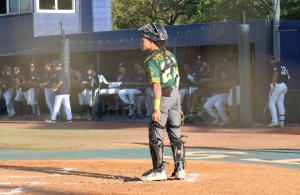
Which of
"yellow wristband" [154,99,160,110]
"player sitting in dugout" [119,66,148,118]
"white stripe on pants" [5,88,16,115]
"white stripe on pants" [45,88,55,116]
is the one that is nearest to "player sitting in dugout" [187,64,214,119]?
"player sitting in dugout" [119,66,148,118]

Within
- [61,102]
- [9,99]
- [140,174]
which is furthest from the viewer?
[9,99]

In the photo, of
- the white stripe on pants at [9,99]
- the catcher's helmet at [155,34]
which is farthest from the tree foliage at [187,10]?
the catcher's helmet at [155,34]

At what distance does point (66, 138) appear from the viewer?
943 cm

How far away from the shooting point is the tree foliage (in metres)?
31.0

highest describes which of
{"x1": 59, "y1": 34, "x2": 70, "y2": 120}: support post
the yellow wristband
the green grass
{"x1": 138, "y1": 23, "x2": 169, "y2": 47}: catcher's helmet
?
{"x1": 59, "y1": 34, "x2": 70, "y2": 120}: support post

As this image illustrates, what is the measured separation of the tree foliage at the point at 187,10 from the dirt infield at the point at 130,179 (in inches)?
1034

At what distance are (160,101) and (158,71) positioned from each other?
366 mm

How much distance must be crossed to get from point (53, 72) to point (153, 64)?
35.1 ft

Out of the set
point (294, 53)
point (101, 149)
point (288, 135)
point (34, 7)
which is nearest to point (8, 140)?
point (101, 149)

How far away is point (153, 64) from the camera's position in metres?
4.45

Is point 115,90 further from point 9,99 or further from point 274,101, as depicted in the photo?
point 274,101

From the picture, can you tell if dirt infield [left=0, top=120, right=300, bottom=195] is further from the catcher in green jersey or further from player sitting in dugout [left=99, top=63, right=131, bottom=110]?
player sitting in dugout [left=99, top=63, right=131, bottom=110]

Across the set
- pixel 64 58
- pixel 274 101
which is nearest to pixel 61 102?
pixel 64 58

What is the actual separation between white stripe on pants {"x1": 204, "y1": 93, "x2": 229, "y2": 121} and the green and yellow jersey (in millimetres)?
7114
